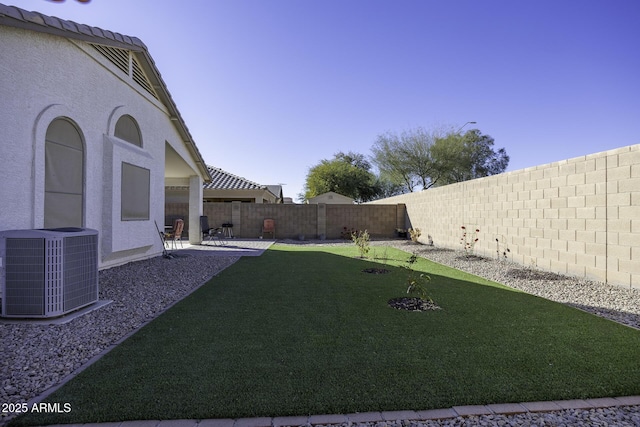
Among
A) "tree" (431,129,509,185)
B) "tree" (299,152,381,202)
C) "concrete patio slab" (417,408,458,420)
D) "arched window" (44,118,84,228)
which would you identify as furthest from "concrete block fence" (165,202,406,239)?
"tree" (299,152,381,202)

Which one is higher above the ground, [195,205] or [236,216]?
[195,205]

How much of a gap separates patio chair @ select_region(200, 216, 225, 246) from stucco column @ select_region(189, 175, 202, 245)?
0.59 feet

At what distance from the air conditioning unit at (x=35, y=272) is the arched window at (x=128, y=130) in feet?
15.1

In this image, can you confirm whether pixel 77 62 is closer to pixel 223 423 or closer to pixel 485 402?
pixel 223 423

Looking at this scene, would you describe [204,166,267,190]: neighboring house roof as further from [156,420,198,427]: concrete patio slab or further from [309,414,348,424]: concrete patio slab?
[309,414,348,424]: concrete patio slab

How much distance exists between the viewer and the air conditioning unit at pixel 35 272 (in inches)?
164

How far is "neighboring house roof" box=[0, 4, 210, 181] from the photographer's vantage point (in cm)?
486

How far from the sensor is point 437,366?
120 inches

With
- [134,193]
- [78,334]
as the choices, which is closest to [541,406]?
[78,334]

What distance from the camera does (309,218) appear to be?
61.8 feet

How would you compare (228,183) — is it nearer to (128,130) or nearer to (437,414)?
(128,130)

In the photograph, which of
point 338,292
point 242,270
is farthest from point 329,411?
point 242,270

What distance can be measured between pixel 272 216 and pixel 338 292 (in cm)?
1293

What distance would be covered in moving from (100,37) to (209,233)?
9505 millimetres
